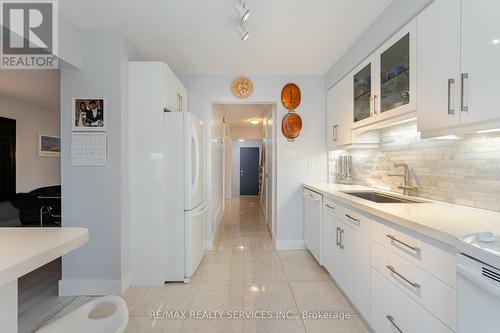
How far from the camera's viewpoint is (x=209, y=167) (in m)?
3.36

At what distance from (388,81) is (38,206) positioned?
5.77 metres

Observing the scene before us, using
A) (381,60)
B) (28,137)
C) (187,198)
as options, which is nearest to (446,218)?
(381,60)

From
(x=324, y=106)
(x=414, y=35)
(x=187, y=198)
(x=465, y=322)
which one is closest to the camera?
(x=465, y=322)

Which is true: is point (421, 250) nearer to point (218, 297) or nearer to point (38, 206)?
point (218, 297)

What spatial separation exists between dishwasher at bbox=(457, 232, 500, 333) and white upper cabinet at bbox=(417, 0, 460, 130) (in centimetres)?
73

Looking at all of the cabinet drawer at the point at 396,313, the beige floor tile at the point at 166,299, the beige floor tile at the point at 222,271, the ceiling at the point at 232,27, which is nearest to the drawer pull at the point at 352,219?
the cabinet drawer at the point at 396,313

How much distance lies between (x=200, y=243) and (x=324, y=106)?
8.23ft

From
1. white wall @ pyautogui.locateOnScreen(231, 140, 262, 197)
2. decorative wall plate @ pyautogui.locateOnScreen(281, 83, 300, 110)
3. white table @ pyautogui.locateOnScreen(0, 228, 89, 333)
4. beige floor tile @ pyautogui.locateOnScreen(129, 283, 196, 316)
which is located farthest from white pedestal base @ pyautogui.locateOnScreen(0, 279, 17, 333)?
white wall @ pyautogui.locateOnScreen(231, 140, 262, 197)

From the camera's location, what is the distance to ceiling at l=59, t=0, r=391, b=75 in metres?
1.89

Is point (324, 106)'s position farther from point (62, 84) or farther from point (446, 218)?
point (62, 84)

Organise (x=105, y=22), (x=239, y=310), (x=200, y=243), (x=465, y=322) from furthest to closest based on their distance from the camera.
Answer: (x=200, y=243)
(x=105, y=22)
(x=239, y=310)
(x=465, y=322)

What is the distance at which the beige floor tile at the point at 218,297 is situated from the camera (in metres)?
1.99

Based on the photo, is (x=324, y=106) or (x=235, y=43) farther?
(x=324, y=106)

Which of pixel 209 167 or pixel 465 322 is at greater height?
pixel 209 167
